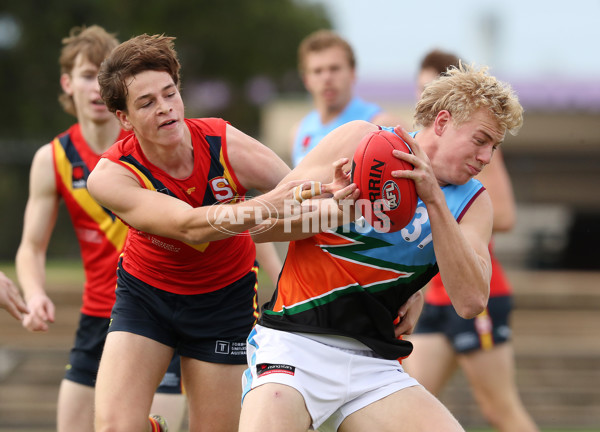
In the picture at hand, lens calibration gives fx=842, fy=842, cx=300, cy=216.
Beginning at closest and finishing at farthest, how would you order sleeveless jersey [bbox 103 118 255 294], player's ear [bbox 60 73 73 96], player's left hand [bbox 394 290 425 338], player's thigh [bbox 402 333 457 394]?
player's left hand [bbox 394 290 425 338], sleeveless jersey [bbox 103 118 255 294], player's ear [bbox 60 73 73 96], player's thigh [bbox 402 333 457 394]

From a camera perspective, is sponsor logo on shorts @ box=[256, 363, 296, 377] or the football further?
sponsor logo on shorts @ box=[256, 363, 296, 377]

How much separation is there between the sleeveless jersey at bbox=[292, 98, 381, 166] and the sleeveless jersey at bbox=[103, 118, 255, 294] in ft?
8.55

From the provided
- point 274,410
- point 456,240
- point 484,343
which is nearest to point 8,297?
point 274,410

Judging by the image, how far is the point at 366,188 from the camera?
3.12 metres

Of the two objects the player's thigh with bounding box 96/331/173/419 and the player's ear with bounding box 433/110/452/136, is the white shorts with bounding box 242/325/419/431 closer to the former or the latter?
the player's thigh with bounding box 96/331/173/419

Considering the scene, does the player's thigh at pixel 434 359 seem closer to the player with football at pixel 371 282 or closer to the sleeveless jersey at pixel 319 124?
the sleeveless jersey at pixel 319 124

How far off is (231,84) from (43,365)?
27491 millimetres

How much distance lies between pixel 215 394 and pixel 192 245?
72 centimetres

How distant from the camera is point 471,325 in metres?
5.54

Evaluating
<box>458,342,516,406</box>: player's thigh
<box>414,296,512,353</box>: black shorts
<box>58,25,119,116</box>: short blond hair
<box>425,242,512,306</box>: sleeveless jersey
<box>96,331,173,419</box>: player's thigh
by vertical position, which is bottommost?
<box>458,342,516,406</box>: player's thigh

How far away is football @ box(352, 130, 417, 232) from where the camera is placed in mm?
3111

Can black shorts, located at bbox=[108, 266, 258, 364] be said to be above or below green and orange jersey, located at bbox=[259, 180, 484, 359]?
below

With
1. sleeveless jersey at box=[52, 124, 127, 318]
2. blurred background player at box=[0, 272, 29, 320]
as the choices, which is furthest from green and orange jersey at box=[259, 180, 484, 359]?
sleeveless jersey at box=[52, 124, 127, 318]

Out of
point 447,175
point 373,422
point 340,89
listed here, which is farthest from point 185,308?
point 340,89
